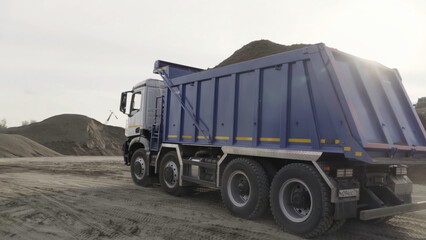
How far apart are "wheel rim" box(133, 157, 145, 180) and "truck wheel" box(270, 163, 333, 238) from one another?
18.6 ft

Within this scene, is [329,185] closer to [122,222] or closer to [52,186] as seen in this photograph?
[122,222]

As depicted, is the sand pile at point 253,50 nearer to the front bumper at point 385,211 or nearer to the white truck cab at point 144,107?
the white truck cab at point 144,107

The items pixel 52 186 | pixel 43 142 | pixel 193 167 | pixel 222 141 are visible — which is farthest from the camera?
pixel 43 142

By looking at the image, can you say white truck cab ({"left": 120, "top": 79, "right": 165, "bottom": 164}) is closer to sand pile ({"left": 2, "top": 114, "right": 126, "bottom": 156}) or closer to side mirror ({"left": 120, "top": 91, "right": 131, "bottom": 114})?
side mirror ({"left": 120, "top": 91, "right": 131, "bottom": 114})

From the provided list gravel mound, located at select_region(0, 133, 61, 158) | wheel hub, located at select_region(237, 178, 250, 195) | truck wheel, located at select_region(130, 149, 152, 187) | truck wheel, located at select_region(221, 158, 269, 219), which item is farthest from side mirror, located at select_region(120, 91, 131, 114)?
gravel mound, located at select_region(0, 133, 61, 158)

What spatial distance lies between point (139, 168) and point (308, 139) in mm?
6434

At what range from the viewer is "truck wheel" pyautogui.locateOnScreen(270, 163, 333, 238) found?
4.79 m

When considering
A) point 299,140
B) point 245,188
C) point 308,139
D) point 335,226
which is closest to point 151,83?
point 245,188

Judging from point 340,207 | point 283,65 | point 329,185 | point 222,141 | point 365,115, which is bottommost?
point 340,207

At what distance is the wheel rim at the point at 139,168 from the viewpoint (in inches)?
401

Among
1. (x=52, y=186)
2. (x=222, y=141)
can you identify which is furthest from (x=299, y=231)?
(x=52, y=186)

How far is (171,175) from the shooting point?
28.2 ft

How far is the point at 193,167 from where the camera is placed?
309 inches

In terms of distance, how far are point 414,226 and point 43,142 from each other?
42.8 metres
